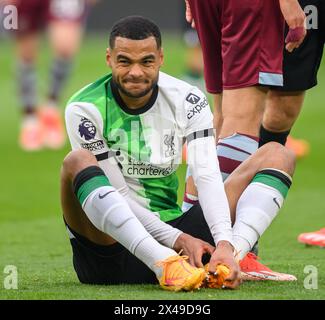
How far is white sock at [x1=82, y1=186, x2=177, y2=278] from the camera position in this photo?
441 centimetres

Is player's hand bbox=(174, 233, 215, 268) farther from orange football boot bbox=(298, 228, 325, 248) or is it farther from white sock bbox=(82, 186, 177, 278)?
orange football boot bbox=(298, 228, 325, 248)

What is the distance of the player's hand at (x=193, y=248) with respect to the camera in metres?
4.50

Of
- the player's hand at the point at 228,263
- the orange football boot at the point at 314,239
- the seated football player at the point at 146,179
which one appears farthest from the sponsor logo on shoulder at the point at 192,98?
the orange football boot at the point at 314,239

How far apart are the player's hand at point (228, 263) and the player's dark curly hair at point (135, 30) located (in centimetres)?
83

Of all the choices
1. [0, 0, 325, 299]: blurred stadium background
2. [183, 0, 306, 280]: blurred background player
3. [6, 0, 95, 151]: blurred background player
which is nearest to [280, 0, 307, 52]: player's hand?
[183, 0, 306, 280]: blurred background player

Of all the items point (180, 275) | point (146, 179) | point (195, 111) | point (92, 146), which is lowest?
point (180, 275)

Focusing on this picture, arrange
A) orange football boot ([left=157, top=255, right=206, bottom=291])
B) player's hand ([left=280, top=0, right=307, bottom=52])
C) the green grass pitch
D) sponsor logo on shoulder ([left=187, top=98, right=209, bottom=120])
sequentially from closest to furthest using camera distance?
orange football boot ([left=157, top=255, right=206, bottom=291])
the green grass pitch
sponsor logo on shoulder ([left=187, top=98, right=209, bottom=120])
player's hand ([left=280, top=0, right=307, bottom=52])

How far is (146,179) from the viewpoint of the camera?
15.5 feet

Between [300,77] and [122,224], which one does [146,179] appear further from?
[300,77]

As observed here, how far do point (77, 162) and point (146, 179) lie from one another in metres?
0.36

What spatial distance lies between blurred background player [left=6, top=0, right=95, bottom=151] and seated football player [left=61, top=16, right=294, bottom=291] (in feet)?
22.4

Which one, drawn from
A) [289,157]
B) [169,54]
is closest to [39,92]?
[169,54]

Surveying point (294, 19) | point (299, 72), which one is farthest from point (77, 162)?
point (299, 72)
